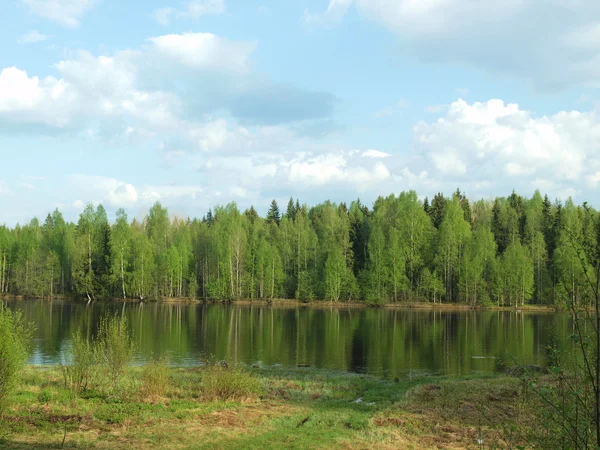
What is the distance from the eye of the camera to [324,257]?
104m

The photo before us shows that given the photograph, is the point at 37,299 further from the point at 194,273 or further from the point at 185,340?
the point at 185,340

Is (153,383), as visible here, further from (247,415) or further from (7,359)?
(7,359)

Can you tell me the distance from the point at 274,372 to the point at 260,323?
32344 millimetres

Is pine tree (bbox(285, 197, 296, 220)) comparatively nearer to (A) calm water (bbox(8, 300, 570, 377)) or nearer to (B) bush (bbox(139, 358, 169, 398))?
(A) calm water (bbox(8, 300, 570, 377))

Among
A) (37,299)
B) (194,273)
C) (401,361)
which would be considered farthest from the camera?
(194,273)

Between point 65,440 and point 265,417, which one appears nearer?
point 65,440

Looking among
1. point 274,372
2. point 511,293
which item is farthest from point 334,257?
point 274,372

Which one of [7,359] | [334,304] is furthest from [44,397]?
[334,304]

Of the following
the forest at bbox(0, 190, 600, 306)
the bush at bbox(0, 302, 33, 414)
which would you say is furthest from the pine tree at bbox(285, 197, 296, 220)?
the bush at bbox(0, 302, 33, 414)

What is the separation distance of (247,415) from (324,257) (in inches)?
3497

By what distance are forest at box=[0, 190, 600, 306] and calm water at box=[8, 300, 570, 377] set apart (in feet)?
89.5

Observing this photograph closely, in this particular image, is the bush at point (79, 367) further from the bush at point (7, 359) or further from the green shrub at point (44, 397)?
the bush at point (7, 359)

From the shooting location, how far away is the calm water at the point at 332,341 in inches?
1340

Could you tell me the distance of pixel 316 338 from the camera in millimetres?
46688
